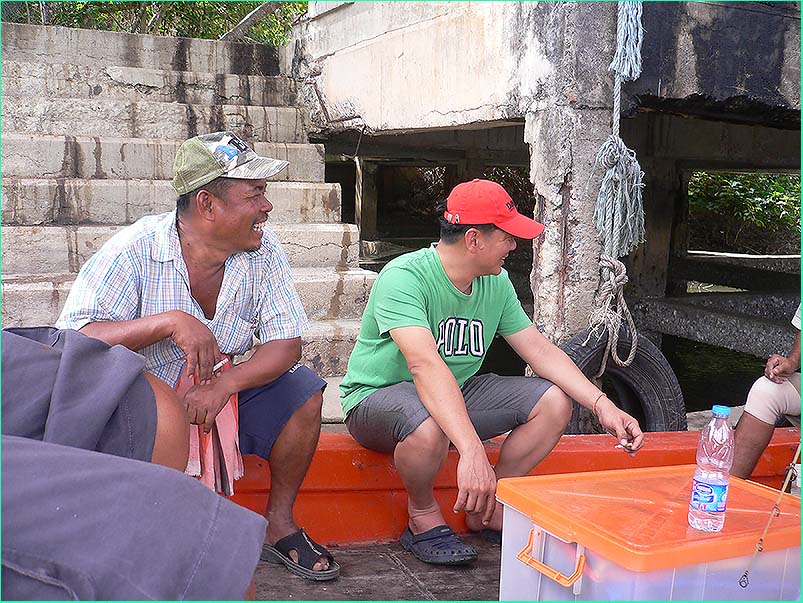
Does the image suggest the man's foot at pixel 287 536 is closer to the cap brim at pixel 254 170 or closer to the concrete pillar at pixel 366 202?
the cap brim at pixel 254 170

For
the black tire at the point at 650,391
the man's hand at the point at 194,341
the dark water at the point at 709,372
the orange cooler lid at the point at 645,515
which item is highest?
the man's hand at the point at 194,341

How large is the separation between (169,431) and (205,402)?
51 cm

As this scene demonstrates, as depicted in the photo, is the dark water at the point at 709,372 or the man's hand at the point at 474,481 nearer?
the man's hand at the point at 474,481

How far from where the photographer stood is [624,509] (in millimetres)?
2291

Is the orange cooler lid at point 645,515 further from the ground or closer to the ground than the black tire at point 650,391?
further from the ground

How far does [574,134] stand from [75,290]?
2.47m

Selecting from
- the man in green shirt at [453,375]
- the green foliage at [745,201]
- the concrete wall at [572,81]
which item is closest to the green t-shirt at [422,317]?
the man in green shirt at [453,375]

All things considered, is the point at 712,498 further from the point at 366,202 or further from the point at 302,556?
the point at 366,202

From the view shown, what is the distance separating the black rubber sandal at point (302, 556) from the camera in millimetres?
2861

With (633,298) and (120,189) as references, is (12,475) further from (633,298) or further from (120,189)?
(633,298)

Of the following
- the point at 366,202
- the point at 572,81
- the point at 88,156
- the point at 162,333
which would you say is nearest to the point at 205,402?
the point at 162,333

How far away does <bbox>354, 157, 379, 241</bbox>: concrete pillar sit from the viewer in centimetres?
1045

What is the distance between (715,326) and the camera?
630cm

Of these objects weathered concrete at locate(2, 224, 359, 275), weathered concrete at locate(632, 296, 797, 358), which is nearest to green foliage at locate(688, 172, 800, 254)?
weathered concrete at locate(632, 296, 797, 358)
